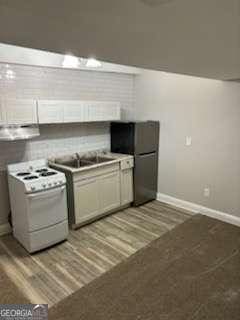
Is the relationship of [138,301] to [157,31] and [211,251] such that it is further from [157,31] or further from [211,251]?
[157,31]

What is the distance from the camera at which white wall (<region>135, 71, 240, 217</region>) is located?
10.9ft

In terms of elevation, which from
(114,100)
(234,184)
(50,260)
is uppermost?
(114,100)

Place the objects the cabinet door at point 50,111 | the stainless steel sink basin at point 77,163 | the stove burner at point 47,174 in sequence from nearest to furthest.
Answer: the stove burner at point 47,174 → the cabinet door at point 50,111 → the stainless steel sink basin at point 77,163

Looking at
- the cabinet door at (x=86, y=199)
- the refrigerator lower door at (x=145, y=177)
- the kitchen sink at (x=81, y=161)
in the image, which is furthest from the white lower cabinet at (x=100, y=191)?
the kitchen sink at (x=81, y=161)

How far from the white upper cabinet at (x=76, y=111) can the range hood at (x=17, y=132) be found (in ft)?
0.56

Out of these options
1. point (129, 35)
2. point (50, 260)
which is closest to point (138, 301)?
point (50, 260)

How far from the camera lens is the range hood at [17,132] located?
283 cm

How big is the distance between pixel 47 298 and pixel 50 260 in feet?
1.97

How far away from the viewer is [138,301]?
2.06 meters

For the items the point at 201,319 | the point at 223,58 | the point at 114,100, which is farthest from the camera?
the point at 114,100

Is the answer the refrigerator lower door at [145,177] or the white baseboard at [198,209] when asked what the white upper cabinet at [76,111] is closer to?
the refrigerator lower door at [145,177]

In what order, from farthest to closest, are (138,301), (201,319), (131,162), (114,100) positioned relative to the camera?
1. (114,100)
2. (131,162)
3. (138,301)
4. (201,319)

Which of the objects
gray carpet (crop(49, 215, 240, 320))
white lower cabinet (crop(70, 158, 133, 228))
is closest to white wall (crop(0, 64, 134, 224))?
white lower cabinet (crop(70, 158, 133, 228))

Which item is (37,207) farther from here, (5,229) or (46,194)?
(5,229)
